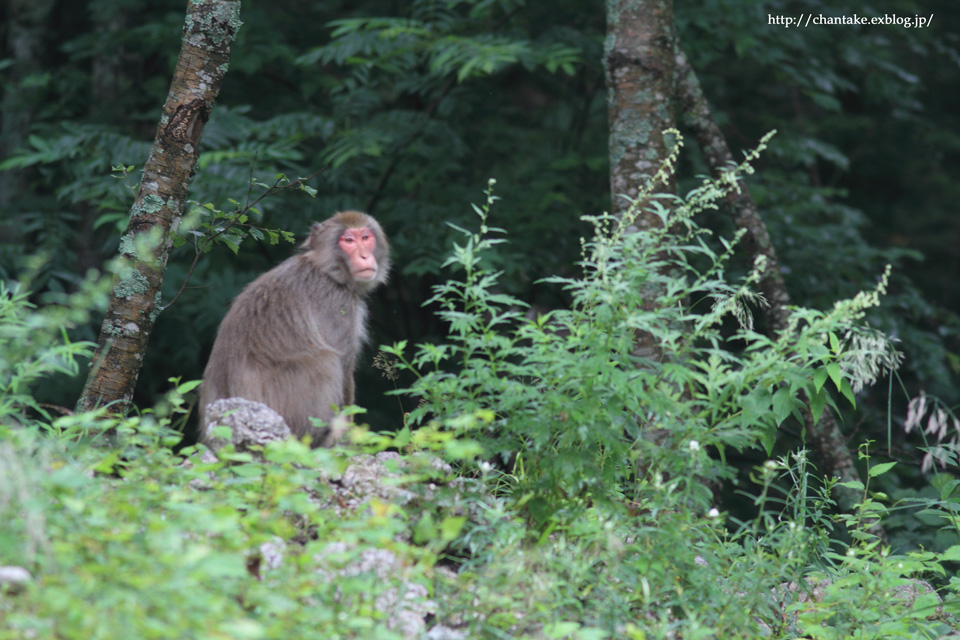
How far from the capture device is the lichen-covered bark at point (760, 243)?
5254 millimetres

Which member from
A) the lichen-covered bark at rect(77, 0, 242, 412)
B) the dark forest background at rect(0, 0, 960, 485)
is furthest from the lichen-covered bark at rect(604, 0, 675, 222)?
the lichen-covered bark at rect(77, 0, 242, 412)

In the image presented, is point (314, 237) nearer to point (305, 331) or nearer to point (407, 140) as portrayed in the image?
point (305, 331)

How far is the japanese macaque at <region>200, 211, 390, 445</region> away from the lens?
437 centimetres

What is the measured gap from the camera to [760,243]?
5.49 meters

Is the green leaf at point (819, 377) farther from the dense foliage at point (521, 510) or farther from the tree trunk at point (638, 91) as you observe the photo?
the tree trunk at point (638, 91)

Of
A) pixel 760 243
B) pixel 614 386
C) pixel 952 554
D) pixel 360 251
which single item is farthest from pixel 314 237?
pixel 952 554

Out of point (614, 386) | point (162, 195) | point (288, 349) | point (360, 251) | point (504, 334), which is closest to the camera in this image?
point (614, 386)

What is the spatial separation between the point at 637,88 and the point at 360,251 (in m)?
1.75

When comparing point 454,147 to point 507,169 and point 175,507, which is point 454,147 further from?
point 175,507

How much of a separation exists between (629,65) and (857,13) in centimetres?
365

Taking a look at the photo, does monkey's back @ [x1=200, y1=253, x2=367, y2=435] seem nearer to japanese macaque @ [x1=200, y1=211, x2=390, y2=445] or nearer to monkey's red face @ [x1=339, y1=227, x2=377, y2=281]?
japanese macaque @ [x1=200, y1=211, x2=390, y2=445]

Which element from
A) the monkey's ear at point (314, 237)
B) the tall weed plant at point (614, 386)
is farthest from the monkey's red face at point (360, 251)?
the tall weed plant at point (614, 386)

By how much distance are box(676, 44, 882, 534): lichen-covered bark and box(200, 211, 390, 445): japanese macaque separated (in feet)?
6.89

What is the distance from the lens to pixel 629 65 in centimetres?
502
